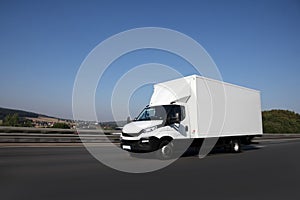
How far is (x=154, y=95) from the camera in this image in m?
12.7

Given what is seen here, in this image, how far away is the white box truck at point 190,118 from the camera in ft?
32.8

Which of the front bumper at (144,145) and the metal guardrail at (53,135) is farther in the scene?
the metal guardrail at (53,135)

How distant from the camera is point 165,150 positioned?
33.0ft

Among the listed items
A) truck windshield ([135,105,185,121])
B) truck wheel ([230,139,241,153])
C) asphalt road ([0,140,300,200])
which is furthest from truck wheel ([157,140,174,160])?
truck wheel ([230,139,241,153])

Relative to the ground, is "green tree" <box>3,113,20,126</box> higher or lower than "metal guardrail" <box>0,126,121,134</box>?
higher

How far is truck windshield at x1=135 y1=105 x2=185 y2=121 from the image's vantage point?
10430mm

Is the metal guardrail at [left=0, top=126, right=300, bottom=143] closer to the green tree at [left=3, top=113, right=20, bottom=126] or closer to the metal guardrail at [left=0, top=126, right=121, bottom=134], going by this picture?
the metal guardrail at [left=0, top=126, right=121, bottom=134]

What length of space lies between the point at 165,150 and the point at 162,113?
57.8 inches

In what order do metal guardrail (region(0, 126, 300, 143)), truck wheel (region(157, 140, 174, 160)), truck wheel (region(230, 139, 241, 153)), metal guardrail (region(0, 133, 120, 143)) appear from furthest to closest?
metal guardrail (region(0, 126, 300, 143)) → metal guardrail (region(0, 133, 120, 143)) → truck wheel (region(230, 139, 241, 153)) → truck wheel (region(157, 140, 174, 160))

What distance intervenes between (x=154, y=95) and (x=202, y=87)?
243cm

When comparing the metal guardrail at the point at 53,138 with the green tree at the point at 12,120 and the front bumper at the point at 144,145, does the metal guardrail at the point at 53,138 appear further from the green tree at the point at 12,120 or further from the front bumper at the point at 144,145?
the front bumper at the point at 144,145

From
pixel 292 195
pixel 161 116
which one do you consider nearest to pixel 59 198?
pixel 292 195

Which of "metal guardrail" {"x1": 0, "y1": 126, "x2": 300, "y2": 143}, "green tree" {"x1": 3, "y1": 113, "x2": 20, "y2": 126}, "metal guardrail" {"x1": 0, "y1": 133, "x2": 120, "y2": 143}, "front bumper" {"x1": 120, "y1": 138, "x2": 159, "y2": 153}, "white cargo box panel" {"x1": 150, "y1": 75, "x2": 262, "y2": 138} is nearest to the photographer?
"front bumper" {"x1": 120, "y1": 138, "x2": 159, "y2": 153}

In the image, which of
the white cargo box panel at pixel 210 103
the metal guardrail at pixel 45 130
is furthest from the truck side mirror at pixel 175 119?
the metal guardrail at pixel 45 130
